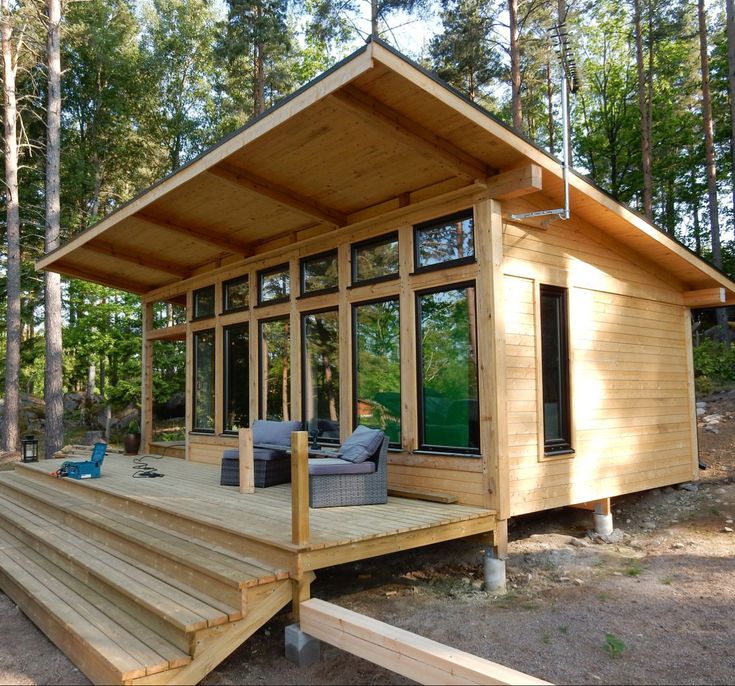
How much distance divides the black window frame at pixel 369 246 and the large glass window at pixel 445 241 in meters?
0.26

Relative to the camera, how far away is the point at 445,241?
547 centimetres

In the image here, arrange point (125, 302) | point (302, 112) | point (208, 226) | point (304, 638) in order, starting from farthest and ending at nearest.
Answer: point (125, 302) < point (208, 226) < point (302, 112) < point (304, 638)

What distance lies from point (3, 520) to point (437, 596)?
4.79 m

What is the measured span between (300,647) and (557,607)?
204cm

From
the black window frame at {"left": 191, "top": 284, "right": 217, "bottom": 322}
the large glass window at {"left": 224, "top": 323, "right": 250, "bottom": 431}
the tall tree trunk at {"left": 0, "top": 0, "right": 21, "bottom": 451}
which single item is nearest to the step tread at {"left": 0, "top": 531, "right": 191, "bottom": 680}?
the large glass window at {"left": 224, "top": 323, "right": 250, "bottom": 431}

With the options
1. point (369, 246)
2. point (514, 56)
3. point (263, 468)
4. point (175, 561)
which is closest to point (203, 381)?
point (263, 468)

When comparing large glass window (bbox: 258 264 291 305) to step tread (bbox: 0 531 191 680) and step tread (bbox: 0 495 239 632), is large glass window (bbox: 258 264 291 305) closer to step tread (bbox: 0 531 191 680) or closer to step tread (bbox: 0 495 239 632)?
step tread (bbox: 0 495 239 632)

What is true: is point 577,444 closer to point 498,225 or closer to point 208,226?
point 498,225

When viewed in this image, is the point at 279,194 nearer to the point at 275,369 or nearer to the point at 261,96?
the point at 275,369

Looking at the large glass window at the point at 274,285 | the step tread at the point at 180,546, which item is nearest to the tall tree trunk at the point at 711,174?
the large glass window at the point at 274,285

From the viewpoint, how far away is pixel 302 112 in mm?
4348

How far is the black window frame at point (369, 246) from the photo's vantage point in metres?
5.87

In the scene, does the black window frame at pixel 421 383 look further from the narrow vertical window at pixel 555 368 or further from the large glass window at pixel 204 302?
the large glass window at pixel 204 302

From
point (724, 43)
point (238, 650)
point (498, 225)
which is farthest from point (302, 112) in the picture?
point (724, 43)
